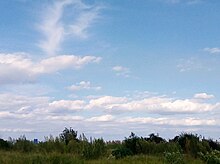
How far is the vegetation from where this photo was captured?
17.1m

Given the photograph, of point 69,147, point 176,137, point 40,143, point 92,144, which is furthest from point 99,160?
point 176,137

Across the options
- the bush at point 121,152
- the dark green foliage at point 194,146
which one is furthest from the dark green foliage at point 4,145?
the dark green foliage at point 194,146

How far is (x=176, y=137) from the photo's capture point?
2620 centimetres

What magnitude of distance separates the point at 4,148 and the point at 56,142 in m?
3.86

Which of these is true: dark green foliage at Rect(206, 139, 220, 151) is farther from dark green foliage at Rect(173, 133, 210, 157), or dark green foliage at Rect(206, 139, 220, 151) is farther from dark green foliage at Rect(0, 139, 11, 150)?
dark green foliage at Rect(0, 139, 11, 150)

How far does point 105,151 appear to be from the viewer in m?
20.0

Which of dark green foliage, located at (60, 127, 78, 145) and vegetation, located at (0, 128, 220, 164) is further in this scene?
dark green foliage, located at (60, 127, 78, 145)

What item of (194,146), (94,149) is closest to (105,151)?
(94,149)

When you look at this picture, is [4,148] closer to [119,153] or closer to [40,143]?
[40,143]

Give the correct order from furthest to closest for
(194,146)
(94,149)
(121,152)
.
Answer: (194,146), (121,152), (94,149)

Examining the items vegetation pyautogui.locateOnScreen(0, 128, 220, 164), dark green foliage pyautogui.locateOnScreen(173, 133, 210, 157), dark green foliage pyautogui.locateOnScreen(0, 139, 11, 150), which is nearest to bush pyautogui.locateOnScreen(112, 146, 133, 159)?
vegetation pyautogui.locateOnScreen(0, 128, 220, 164)

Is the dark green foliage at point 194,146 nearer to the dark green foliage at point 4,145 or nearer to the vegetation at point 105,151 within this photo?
the vegetation at point 105,151

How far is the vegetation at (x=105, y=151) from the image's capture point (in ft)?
56.2

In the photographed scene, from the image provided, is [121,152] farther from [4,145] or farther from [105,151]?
[4,145]
